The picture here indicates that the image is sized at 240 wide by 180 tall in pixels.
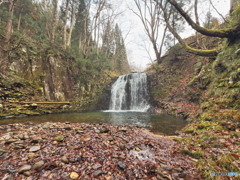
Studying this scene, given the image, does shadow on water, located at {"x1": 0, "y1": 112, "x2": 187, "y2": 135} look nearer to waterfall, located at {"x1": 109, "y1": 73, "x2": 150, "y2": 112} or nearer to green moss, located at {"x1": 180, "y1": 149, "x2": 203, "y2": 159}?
green moss, located at {"x1": 180, "y1": 149, "x2": 203, "y2": 159}

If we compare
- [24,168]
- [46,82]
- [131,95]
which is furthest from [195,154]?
[131,95]

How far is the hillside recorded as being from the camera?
7.36 ft

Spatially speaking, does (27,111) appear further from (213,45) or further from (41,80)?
(213,45)

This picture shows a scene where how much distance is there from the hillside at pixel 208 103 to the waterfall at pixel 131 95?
1.26 metres

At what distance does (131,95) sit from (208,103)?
31.8 ft

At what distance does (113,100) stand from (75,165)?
1342cm

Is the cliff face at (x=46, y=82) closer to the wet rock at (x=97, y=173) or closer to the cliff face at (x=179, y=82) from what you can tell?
the cliff face at (x=179, y=82)

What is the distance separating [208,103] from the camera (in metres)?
5.87

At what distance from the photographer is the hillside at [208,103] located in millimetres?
2242

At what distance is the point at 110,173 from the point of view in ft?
5.44

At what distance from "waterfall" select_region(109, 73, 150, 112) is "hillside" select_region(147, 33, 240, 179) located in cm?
126

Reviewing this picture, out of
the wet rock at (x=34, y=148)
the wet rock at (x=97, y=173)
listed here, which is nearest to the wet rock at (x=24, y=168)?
the wet rock at (x=34, y=148)

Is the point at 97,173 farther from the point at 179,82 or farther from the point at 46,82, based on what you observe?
the point at 179,82

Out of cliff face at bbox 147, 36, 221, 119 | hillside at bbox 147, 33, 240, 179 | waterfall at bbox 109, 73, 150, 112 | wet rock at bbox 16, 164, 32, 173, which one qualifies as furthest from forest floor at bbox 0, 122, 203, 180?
waterfall at bbox 109, 73, 150, 112
